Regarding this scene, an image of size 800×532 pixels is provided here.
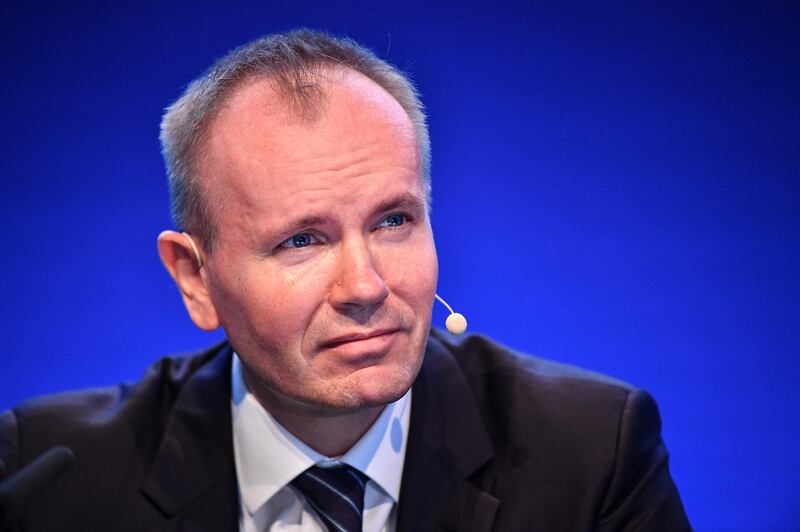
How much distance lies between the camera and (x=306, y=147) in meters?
1.84

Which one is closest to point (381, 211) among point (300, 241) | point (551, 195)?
point (300, 241)

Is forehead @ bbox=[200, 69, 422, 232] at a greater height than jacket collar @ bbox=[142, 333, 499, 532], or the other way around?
forehead @ bbox=[200, 69, 422, 232]

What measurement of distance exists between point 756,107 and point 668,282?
0.62 m

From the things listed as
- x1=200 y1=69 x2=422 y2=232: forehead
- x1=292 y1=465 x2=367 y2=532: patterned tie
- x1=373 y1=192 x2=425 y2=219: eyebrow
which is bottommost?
x1=292 y1=465 x2=367 y2=532: patterned tie

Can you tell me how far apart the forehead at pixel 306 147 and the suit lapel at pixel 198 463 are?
0.58 meters

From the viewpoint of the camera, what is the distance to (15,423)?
2.27 meters

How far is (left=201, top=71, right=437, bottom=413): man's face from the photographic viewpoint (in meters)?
1.82

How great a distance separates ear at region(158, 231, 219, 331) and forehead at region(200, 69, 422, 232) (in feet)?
0.65

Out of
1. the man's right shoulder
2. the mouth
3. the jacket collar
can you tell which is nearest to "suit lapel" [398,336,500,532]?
the jacket collar

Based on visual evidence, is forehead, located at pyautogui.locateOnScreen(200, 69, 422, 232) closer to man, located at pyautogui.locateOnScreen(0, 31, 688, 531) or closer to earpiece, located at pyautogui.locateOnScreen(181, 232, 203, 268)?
man, located at pyautogui.locateOnScreen(0, 31, 688, 531)

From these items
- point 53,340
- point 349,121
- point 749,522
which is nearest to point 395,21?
point 349,121

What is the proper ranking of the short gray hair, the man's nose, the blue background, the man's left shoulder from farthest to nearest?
the blue background
the man's left shoulder
the short gray hair
the man's nose

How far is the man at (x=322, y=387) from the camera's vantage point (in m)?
1.84

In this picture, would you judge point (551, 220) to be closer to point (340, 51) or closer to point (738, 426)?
point (738, 426)
